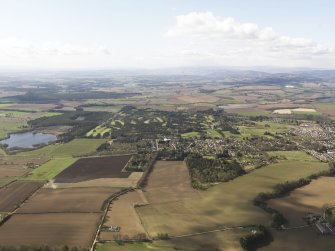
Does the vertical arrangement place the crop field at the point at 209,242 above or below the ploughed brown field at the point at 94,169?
above

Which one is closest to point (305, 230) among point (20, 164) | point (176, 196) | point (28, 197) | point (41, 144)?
point (176, 196)

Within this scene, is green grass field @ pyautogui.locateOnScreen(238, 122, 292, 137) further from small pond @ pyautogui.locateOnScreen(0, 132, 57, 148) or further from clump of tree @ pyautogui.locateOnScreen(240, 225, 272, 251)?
clump of tree @ pyautogui.locateOnScreen(240, 225, 272, 251)

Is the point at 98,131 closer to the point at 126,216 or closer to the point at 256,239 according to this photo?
the point at 126,216

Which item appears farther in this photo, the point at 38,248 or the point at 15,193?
the point at 15,193

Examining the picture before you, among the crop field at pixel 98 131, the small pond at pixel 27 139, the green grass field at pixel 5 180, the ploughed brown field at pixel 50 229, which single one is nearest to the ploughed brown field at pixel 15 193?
the green grass field at pixel 5 180

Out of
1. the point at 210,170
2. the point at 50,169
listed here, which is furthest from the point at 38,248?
the point at 210,170

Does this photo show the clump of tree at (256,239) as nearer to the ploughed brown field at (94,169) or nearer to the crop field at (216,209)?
the crop field at (216,209)
